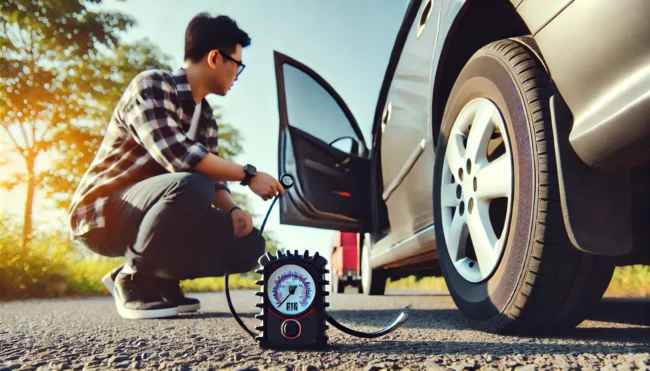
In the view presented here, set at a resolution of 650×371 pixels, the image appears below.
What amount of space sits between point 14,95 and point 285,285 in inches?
345

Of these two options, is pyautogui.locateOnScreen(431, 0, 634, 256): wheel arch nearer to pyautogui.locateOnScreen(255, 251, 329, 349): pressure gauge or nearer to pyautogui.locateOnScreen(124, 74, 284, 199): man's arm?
pyautogui.locateOnScreen(255, 251, 329, 349): pressure gauge

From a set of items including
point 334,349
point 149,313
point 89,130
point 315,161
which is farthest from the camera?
point 89,130

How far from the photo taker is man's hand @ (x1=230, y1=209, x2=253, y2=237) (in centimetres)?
258

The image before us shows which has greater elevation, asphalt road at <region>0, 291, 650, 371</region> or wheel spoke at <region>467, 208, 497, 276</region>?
wheel spoke at <region>467, 208, 497, 276</region>

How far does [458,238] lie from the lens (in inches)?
71.6

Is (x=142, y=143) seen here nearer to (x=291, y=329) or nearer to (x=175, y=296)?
(x=175, y=296)

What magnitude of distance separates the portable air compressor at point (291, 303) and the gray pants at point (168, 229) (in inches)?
32.3

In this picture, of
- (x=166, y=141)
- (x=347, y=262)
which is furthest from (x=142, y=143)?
(x=347, y=262)

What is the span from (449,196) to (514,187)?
1.50 ft

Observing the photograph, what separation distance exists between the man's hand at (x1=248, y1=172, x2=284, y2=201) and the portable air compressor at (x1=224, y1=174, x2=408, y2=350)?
0.69 meters

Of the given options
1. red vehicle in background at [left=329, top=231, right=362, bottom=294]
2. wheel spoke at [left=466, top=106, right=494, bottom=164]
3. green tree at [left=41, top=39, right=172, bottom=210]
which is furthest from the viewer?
green tree at [left=41, top=39, right=172, bottom=210]

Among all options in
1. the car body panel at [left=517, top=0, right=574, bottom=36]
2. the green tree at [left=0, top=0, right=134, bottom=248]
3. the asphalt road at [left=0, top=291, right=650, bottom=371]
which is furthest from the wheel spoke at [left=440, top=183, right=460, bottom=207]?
the green tree at [left=0, top=0, right=134, bottom=248]

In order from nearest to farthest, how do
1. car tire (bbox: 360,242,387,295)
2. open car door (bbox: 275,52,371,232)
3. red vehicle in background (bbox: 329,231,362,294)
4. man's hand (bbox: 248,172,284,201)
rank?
man's hand (bbox: 248,172,284,201) < open car door (bbox: 275,52,371,232) < car tire (bbox: 360,242,387,295) < red vehicle in background (bbox: 329,231,362,294)

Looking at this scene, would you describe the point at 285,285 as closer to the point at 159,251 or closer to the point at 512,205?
the point at 512,205
